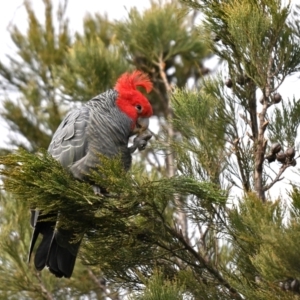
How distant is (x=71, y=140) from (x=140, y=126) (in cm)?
60

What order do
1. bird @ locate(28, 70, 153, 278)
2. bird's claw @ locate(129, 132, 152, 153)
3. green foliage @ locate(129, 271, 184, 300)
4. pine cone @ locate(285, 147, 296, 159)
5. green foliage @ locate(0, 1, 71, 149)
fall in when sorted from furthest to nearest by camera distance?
green foliage @ locate(0, 1, 71, 149) → bird's claw @ locate(129, 132, 152, 153) → bird @ locate(28, 70, 153, 278) → pine cone @ locate(285, 147, 296, 159) → green foliage @ locate(129, 271, 184, 300)

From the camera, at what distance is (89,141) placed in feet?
→ 13.8

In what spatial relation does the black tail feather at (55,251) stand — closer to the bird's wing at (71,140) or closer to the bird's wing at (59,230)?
the bird's wing at (59,230)

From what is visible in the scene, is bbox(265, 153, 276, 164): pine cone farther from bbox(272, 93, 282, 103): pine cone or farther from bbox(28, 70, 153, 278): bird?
bbox(28, 70, 153, 278): bird

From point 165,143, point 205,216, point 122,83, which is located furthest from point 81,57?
point 205,216

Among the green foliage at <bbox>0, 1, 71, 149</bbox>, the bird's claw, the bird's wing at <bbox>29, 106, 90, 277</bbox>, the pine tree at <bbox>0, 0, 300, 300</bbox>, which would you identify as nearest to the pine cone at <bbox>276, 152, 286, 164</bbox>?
the pine tree at <bbox>0, 0, 300, 300</bbox>

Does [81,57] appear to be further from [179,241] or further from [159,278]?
[159,278]

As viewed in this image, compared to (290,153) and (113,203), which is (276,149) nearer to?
(290,153)

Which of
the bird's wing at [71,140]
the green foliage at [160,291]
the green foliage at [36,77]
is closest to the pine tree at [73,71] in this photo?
the green foliage at [36,77]

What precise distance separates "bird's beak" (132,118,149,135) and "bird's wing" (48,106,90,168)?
360mm

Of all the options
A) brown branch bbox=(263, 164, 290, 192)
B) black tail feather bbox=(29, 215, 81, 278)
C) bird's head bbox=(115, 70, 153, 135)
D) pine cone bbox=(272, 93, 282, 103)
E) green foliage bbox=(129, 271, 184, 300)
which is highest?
bird's head bbox=(115, 70, 153, 135)

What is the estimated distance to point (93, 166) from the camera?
13.1 ft

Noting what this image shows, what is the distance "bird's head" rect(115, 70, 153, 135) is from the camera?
4.61 m

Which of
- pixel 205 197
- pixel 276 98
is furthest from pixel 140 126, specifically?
A: pixel 205 197
